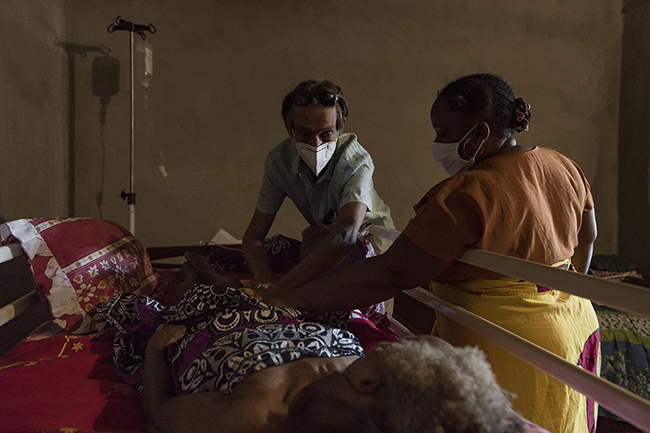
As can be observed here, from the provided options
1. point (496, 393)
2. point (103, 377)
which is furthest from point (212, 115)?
point (496, 393)

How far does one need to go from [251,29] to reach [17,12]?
1711 mm

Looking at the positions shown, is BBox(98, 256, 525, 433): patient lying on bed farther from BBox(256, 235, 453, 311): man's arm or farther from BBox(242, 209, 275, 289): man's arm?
BBox(242, 209, 275, 289): man's arm

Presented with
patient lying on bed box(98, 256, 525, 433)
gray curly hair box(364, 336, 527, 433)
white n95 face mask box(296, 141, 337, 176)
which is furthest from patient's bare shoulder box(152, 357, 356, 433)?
white n95 face mask box(296, 141, 337, 176)

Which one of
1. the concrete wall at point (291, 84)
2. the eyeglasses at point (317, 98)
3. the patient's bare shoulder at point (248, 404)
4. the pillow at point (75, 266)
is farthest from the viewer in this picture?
the concrete wall at point (291, 84)

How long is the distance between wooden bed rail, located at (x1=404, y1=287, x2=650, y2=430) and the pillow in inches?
52.4

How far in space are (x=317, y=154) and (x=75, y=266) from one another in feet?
3.65

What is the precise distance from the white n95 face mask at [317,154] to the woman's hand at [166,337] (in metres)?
1.00

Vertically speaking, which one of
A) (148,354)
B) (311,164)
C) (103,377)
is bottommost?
(103,377)

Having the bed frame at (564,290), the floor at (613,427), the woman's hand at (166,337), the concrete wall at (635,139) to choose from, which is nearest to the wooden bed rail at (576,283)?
the bed frame at (564,290)

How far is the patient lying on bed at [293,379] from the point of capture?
0.72 metres

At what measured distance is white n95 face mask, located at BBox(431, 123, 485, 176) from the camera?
4.50 feet

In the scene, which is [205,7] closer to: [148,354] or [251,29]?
[251,29]

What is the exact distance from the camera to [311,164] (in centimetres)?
208

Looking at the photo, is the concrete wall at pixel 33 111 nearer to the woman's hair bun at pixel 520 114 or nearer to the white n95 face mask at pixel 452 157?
the white n95 face mask at pixel 452 157
